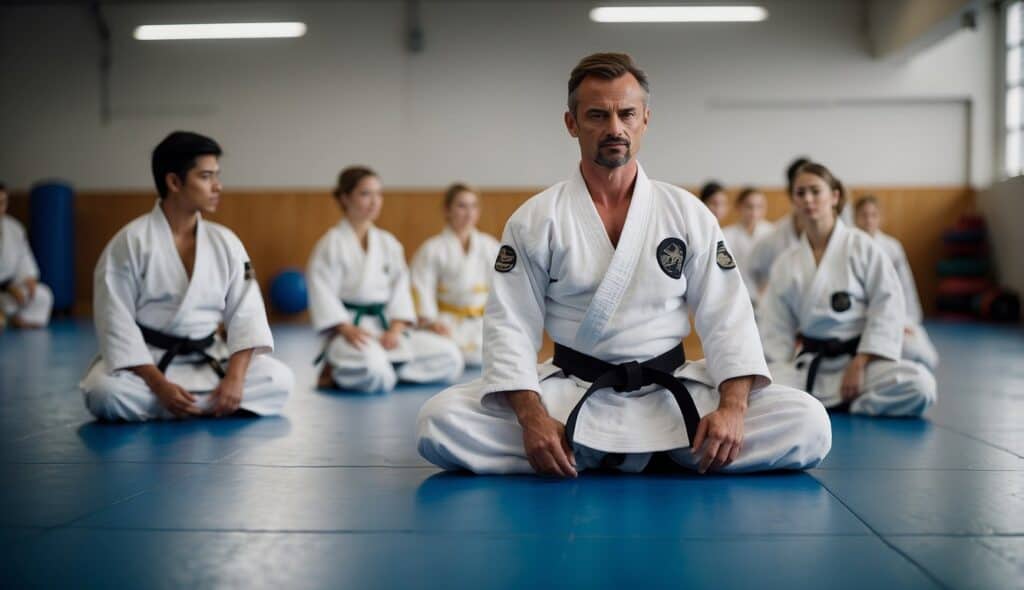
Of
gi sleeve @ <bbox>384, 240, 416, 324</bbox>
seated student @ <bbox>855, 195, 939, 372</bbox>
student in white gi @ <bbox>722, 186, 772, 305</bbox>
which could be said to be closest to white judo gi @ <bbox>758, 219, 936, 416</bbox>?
seated student @ <bbox>855, 195, 939, 372</bbox>

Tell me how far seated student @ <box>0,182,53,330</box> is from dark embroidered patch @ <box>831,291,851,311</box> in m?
8.87

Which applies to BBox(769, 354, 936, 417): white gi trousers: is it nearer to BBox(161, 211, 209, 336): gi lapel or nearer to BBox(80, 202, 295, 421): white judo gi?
BBox(80, 202, 295, 421): white judo gi

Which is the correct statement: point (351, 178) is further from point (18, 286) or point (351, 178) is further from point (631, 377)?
point (18, 286)

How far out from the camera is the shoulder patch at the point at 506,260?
112 inches

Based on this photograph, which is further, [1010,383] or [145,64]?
[145,64]

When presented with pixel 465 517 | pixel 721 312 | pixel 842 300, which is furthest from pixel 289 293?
pixel 465 517

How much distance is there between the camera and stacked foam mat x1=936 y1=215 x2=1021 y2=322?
10906 mm

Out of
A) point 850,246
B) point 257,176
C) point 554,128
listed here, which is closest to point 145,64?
point 257,176

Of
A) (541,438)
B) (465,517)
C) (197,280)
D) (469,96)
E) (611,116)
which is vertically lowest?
(465,517)

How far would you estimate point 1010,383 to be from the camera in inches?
205

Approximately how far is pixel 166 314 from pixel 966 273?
985 centimetres

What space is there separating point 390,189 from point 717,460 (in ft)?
31.8

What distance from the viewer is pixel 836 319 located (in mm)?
4355

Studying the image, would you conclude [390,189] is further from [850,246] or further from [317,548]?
[317,548]
